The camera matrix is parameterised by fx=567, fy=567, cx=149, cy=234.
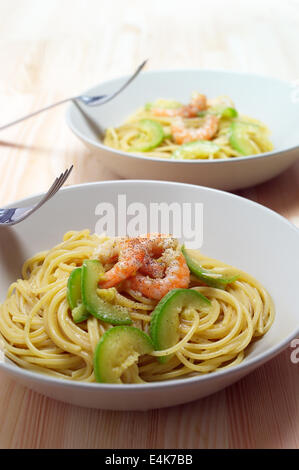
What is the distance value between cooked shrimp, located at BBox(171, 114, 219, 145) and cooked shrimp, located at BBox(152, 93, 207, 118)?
13 centimetres

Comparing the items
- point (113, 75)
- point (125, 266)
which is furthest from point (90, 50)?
point (125, 266)

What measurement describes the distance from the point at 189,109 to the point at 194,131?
0.22m

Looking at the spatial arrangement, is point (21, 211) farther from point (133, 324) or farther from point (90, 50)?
point (90, 50)

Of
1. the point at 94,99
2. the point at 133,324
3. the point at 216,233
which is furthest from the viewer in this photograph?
the point at 94,99

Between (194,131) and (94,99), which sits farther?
(94,99)

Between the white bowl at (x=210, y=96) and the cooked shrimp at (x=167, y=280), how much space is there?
71 centimetres

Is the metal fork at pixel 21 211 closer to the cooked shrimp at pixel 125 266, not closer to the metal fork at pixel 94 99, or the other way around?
the cooked shrimp at pixel 125 266

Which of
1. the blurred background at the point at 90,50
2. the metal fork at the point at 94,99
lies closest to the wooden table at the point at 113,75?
the blurred background at the point at 90,50

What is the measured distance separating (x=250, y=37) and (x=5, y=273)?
12.3 feet

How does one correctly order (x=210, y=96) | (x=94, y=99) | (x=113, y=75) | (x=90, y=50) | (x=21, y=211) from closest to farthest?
(x=21, y=211)
(x=94, y=99)
(x=210, y=96)
(x=113, y=75)
(x=90, y=50)

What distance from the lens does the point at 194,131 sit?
3.02 meters

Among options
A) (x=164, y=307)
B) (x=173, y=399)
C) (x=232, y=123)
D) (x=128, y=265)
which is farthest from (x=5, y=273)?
(x=232, y=123)

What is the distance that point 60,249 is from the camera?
2023 mm

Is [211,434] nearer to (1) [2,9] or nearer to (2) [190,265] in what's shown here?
(2) [190,265]
